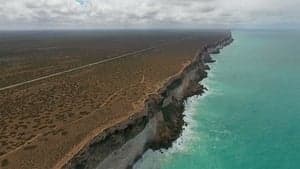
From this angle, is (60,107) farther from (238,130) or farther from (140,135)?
(238,130)

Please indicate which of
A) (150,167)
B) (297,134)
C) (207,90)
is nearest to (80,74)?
(207,90)

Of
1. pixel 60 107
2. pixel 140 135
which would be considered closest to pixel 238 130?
pixel 140 135

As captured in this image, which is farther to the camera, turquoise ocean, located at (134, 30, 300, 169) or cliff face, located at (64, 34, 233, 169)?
turquoise ocean, located at (134, 30, 300, 169)

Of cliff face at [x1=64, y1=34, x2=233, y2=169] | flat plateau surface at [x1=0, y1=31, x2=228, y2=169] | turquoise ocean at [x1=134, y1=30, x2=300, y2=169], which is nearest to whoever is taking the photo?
flat plateau surface at [x1=0, y1=31, x2=228, y2=169]

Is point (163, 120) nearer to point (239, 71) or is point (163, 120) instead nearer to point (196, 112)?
point (196, 112)

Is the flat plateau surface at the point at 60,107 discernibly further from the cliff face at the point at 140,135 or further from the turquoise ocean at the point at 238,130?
the turquoise ocean at the point at 238,130

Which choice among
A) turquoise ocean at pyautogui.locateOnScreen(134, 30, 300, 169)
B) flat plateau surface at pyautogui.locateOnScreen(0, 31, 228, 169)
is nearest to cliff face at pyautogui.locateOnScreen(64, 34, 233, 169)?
Answer: flat plateau surface at pyautogui.locateOnScreen(0, 31, 228, 169)

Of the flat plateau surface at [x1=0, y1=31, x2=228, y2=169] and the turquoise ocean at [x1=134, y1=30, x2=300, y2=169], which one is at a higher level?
the flat plateau surface at [x1=0, y1=31, x2=228, y2=169]

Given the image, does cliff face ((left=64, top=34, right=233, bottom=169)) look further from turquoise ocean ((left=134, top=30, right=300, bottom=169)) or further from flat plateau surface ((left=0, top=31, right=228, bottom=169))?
turquoise ocean ((left=134, top=30, right=300, bottom=169))
